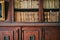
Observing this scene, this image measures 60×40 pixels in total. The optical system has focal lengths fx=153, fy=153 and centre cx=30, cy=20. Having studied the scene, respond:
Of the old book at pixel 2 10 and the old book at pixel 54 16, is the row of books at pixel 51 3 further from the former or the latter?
the old book at pixel 2 10

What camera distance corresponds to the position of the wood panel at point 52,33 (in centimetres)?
265

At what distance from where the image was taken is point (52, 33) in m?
2.66

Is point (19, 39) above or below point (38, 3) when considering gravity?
below

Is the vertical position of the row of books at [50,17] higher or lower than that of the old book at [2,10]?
lower

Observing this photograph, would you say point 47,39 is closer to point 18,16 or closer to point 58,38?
point 58,38

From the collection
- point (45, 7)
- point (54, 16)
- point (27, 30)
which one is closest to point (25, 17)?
point (27, 30)

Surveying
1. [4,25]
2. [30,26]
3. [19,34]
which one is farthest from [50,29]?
[4,25]

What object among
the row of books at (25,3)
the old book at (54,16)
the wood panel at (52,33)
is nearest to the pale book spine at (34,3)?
the row of books at (25,3)

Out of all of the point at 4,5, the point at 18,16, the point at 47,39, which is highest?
the point at 4,5

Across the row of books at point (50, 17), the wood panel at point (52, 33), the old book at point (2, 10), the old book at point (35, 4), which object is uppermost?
the old book at point (35, 4)

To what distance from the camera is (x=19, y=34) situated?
2.65 meters

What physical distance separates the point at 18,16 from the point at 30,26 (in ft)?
0.93

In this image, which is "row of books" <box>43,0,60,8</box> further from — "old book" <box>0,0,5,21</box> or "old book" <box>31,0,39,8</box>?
"old book" <box>0,0,5,21</box>

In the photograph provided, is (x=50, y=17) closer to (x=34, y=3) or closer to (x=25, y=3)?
(x=34, y=3)
